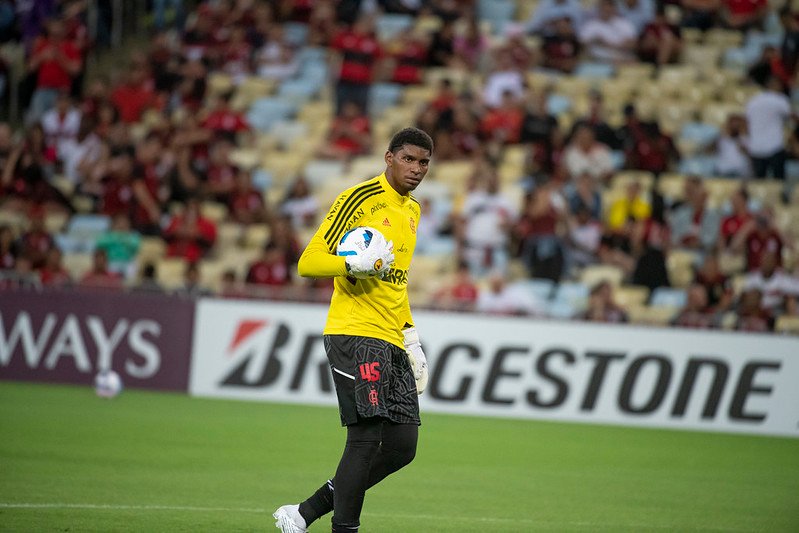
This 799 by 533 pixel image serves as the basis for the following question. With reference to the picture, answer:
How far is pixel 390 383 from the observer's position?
7078mm

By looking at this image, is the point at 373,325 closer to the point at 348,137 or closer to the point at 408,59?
the point at 348,137

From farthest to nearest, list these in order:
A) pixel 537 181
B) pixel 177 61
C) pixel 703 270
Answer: pixel 177 61, pixel 537 181, pixel 703 270

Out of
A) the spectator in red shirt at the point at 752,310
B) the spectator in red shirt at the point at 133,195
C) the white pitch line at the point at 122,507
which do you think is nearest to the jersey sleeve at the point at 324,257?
the white pitch line at the point at 122,507

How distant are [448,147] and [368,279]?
45.1ft

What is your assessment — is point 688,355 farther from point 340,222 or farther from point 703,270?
point 340,222

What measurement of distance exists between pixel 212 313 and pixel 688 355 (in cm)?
593

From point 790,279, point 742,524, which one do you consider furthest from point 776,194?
point 742,524

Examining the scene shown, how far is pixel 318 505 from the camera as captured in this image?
24.4 ft

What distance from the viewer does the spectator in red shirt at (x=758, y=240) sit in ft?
60.0

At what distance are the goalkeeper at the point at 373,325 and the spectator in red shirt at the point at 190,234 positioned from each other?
41.1 ft

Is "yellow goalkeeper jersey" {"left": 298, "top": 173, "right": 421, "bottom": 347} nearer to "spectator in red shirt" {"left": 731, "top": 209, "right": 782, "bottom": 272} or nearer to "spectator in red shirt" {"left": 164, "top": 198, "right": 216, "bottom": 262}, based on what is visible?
"spectator in red shirt" {"left": 731, "top": 209, "right": 782, "bottom": 272}

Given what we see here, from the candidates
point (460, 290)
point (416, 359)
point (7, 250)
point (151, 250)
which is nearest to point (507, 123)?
point (460, 290)

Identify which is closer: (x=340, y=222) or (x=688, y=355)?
(x=340, y=222)

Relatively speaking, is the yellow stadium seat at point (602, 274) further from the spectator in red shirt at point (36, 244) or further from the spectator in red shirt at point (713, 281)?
the spectator in red shirt at point (36, 244)
